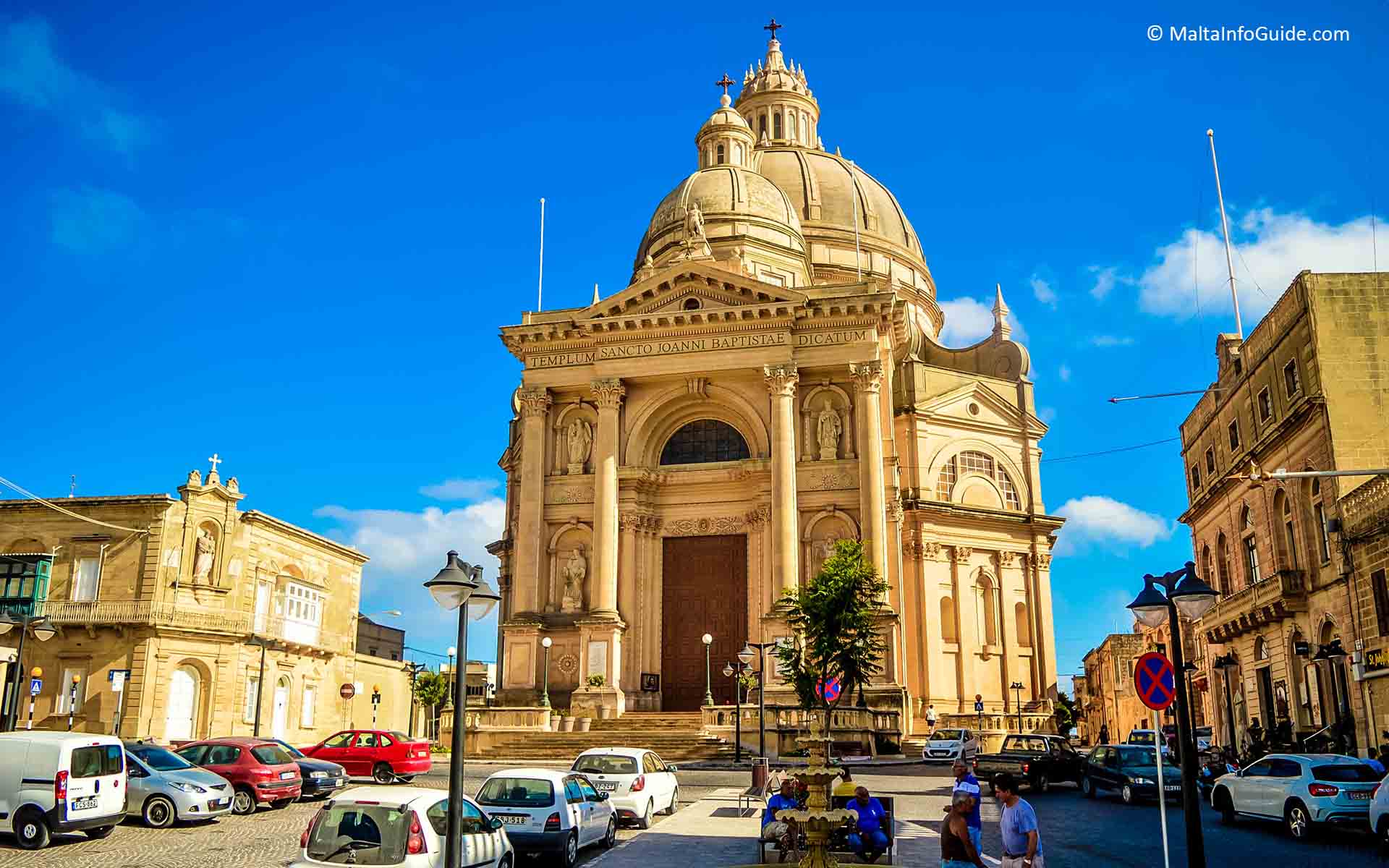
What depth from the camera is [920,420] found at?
5447 centimetres

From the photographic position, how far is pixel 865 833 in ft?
43.9

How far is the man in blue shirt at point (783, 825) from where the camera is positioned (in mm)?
12852

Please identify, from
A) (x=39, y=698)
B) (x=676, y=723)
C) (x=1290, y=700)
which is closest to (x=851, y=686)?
(x=676, y=723)

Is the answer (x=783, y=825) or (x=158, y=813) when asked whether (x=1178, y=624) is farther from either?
(x=158, y=813)

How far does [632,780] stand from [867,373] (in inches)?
942

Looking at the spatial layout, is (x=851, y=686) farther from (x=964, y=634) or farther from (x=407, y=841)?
(x=407, y=841)

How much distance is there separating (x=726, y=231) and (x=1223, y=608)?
2752cm

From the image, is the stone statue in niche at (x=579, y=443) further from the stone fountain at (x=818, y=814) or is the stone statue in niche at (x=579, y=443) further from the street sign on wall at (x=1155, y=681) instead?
the stone fountain at (x=818, y=814)

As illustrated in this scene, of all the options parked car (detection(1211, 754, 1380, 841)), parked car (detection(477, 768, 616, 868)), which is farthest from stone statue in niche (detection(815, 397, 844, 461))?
parked car (detection(477, 768, 616, 868))

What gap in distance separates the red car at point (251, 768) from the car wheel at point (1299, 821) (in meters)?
18.1

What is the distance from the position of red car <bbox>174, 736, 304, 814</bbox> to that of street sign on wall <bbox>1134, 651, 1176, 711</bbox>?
53.5 ft

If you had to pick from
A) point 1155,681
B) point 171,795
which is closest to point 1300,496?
point 1155,681

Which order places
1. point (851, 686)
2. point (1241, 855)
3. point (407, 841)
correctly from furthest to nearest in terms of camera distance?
point (851, 686) < point (1241, 855) < point (407, 841)

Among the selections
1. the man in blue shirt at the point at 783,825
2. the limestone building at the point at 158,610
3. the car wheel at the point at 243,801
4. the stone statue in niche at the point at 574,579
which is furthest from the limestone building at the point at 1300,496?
the limestone building at the point at 158,610
